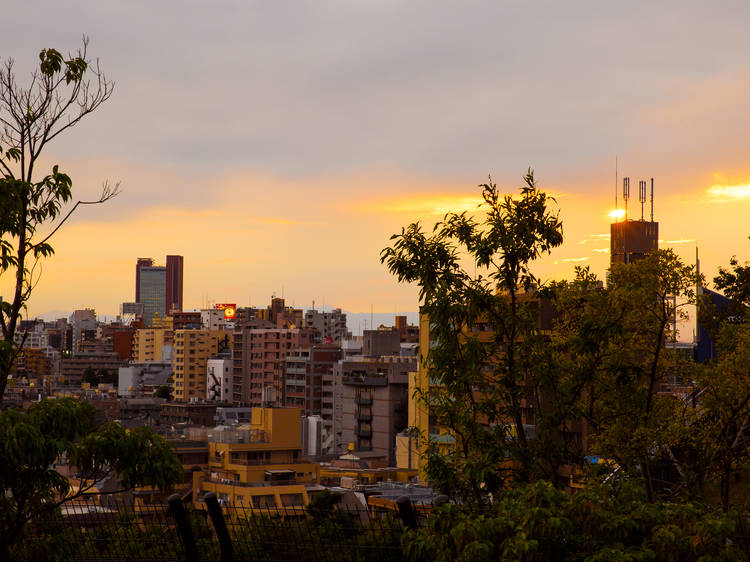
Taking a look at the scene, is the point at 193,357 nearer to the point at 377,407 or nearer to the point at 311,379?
the point at 311,379

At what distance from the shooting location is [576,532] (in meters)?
8.19

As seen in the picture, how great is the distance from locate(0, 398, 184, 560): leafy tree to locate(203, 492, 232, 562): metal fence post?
455mm

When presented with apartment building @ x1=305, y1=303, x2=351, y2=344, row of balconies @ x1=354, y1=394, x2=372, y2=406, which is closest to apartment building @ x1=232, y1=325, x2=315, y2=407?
row of balconies @ x1=354, y1=394, x2=372, y2=406

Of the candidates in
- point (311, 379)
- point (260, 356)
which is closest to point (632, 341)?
point (311, 379)

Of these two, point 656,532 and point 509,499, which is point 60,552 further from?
point 656,532

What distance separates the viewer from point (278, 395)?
129m

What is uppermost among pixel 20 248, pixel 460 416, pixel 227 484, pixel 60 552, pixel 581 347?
pixel 20 248

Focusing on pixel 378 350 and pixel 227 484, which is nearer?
pixel 227 484

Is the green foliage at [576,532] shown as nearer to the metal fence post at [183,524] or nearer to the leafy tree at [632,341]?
the metal fence post at [183,524]

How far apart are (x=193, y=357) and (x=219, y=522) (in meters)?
151

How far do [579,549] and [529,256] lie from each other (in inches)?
155

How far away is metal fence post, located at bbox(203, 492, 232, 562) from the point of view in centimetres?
871

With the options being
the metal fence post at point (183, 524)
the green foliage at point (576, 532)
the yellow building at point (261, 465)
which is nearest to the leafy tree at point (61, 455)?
the metal fence post at point (183, 524)

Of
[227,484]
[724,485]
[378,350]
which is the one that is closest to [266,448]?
[227,484]
